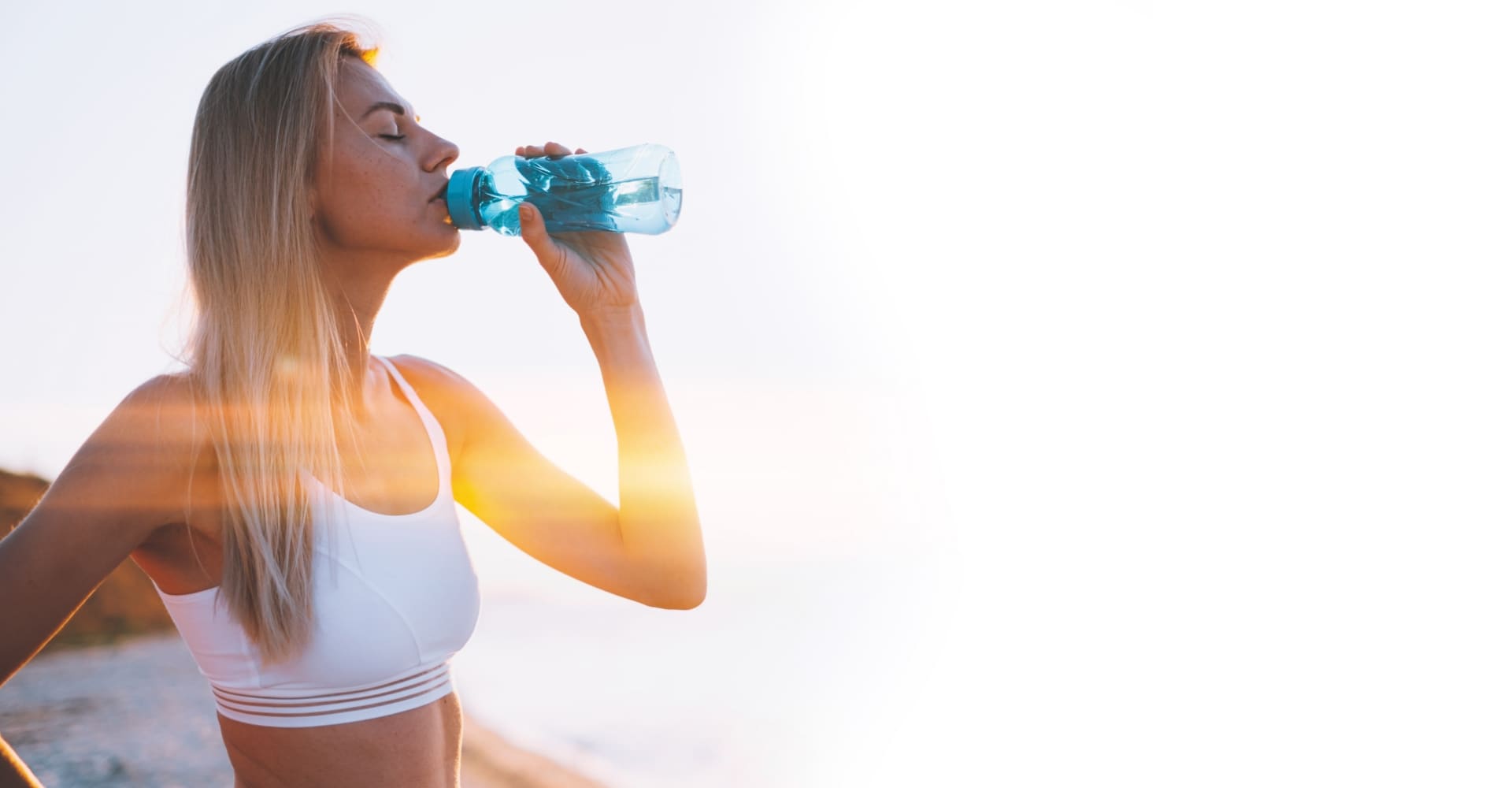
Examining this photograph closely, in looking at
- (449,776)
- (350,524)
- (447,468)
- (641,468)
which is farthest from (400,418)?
(449,776)

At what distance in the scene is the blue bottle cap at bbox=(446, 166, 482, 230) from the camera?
1.40m

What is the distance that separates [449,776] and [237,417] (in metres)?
0.53

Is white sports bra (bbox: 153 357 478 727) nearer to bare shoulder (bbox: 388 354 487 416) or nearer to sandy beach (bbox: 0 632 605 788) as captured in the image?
bare shoulder (bbox: 388 354 487 416)

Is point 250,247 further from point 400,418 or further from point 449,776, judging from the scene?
point 449,776

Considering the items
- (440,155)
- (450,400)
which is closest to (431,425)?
(450,400)

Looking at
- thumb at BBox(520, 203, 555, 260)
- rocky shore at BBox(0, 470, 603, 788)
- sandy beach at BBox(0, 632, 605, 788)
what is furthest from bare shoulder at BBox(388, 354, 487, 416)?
sandy beach at BBox(0, 632, 605, 788)

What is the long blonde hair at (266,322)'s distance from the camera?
4.12 feet

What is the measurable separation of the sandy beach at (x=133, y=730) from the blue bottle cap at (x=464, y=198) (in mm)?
4118

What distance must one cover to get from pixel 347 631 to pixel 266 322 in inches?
15.0

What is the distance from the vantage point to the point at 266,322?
1.34 m

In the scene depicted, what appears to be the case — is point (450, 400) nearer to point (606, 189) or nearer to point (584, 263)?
point (584, 263)

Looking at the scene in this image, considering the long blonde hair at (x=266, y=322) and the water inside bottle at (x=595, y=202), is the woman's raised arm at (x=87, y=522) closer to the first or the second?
the long blonde hair at (x=266, y=322)

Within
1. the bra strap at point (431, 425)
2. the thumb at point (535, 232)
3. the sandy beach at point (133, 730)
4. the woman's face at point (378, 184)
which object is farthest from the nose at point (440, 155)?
the sandy beach at point (133, 730)

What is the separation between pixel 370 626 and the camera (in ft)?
4.30
